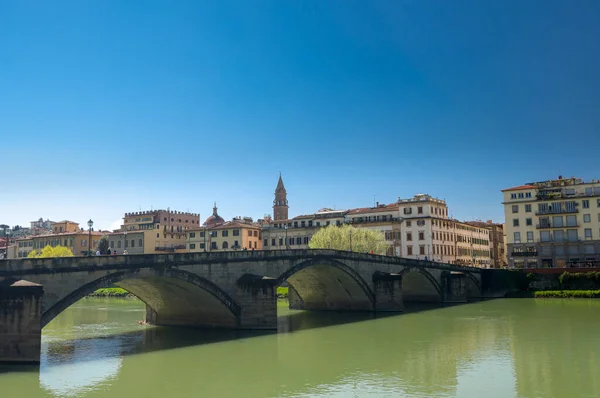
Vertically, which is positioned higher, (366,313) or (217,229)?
(217,229)

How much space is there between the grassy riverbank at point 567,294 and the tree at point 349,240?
20.0 metres

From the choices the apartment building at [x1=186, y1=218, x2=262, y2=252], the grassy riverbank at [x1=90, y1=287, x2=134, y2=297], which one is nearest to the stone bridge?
the grassy riverbank at [x1=90, y1=287, x2=134, y2=297]

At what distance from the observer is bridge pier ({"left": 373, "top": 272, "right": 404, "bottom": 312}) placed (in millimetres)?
54438

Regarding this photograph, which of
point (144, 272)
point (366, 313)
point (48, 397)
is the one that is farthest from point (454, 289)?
point (48, 397)

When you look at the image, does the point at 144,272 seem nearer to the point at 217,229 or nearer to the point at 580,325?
the point at 580,325

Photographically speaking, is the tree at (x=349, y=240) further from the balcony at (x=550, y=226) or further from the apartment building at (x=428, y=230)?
the balcony at (x=550, y=226)

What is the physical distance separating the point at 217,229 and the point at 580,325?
2488 inches

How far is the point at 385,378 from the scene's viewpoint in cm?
2392

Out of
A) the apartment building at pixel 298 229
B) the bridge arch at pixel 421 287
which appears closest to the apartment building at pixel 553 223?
the bridge arch at pixel 421 287

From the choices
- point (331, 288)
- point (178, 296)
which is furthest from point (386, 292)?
point (178, 296)

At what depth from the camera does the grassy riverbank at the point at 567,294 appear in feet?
213

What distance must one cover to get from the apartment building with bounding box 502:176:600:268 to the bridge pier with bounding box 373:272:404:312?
30.6m

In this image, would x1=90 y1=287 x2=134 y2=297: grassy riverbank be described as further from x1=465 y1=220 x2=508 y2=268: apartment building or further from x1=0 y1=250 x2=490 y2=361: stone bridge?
x1=465 y1=220 x2=508 y2=268: apartment building

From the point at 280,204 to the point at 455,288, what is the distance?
186ft
